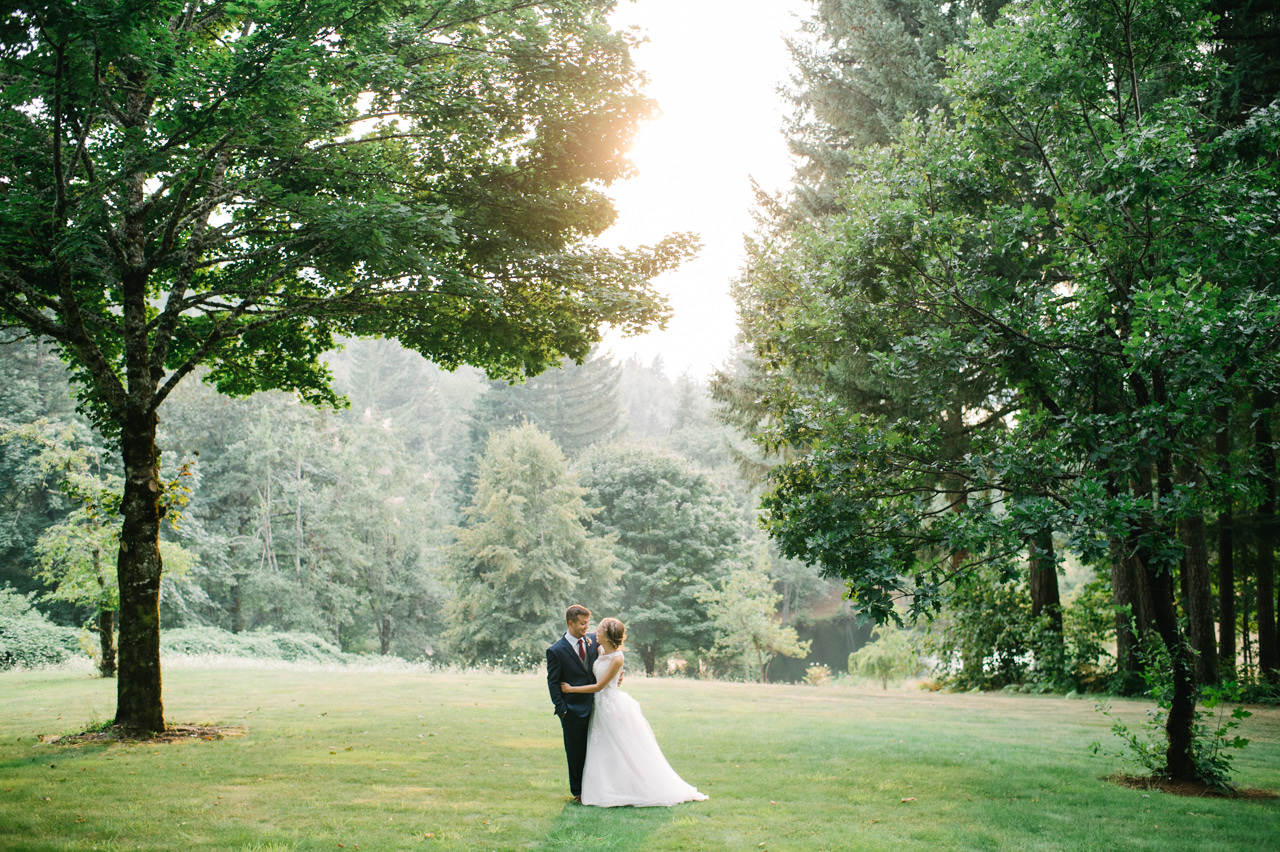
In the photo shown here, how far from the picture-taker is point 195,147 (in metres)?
7.78

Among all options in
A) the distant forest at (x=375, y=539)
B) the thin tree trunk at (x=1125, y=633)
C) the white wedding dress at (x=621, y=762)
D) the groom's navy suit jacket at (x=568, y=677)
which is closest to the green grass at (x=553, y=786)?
the white wedding dress at (x=621, y=762)

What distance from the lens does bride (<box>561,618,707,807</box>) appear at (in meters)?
6.65

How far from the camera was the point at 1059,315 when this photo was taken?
7.38 meters

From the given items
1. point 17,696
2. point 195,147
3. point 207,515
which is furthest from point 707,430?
point 195,147

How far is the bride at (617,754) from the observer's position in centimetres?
665

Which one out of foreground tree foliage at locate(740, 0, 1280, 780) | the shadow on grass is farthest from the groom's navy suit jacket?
foreground tree foliage at locate(740, 0, 1280, 780)

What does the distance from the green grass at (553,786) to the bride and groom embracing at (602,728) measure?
27cm

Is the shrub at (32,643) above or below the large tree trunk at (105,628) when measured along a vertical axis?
below

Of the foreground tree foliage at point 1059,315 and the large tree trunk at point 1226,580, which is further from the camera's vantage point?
the large tree trunk at point 1226,580

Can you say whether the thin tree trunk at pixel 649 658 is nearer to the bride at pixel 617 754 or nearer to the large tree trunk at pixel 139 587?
the large tree trunk at pixel 139 587

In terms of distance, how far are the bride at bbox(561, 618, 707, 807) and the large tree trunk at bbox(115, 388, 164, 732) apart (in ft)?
18.0

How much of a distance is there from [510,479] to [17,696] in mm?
20796

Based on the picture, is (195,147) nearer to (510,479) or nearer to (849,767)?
(849,767)

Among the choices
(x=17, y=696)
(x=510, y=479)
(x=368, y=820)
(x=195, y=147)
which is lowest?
(x=17, y=696)
